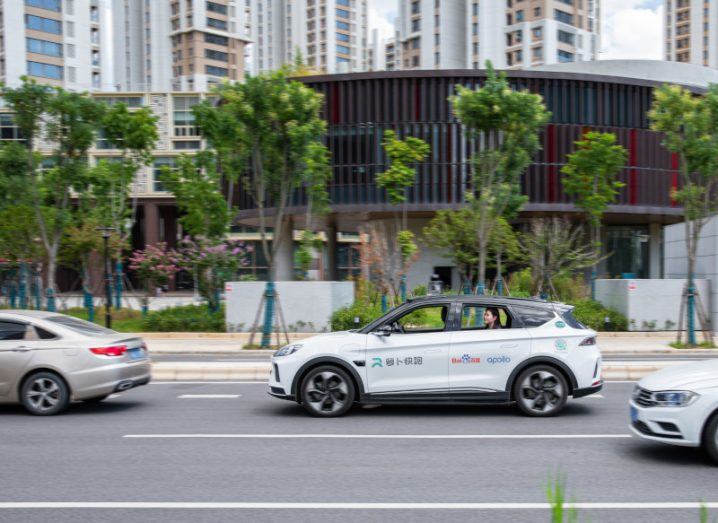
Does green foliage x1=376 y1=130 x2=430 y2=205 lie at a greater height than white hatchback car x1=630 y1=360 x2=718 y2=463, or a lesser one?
greater

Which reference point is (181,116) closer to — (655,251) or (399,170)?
(655,251)

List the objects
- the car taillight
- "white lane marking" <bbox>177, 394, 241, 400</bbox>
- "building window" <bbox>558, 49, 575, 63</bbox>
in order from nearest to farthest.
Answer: the car taillight → "white lane marking" <bbox>177, 394, 241, 400</bbox> → "building window" <bbox>558, 49, 575, 63</bbox>

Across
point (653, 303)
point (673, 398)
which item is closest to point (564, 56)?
point (653, 303)

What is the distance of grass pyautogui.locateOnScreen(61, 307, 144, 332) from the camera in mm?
24150

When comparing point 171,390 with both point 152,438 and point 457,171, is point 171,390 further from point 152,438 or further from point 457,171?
point 457,171

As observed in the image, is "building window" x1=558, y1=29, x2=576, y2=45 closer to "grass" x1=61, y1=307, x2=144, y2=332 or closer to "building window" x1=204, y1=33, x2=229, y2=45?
"building window" x1=204, y1=33, x2=229, y2=45

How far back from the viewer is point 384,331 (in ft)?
31.0

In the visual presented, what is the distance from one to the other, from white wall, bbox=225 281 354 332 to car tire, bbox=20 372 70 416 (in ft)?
42.7

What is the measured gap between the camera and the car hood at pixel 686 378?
6.91m

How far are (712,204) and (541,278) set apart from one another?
766 cm

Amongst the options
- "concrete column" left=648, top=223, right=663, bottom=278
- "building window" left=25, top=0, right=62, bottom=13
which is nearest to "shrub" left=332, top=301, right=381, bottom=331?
"concrete column" left=648, top=223, right=663, bottom=278

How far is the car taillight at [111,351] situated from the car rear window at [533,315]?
561cm

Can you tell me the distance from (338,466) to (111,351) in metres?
4.55

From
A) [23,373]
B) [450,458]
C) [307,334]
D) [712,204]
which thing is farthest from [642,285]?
[23,373]
